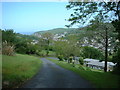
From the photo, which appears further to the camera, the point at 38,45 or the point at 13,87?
the point at 38,45

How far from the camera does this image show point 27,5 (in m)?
3.18

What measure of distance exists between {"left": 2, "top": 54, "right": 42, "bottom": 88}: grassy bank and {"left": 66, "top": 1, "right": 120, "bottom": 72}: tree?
2184 mm

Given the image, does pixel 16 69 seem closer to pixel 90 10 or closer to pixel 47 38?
pixel 47 38

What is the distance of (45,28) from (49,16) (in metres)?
0.34

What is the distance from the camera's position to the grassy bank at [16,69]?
235 cm

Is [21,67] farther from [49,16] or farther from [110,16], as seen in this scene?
[110,16]

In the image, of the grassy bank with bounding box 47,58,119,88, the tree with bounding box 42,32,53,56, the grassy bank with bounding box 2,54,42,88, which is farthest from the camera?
the tree with bounding box 42,32,53,56

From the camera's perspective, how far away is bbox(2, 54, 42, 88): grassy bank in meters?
2.35

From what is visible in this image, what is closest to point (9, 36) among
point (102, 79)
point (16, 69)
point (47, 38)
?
point (16, 69)

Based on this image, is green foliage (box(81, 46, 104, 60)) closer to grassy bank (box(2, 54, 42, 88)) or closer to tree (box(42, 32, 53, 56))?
tree (box(42, 32, 53, 56))

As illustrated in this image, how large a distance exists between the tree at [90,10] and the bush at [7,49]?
2.20 metres

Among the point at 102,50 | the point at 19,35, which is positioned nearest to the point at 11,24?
the point at 19,35

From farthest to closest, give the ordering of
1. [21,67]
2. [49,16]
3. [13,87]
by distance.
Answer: [49,16] < [21,67] < [13,87]

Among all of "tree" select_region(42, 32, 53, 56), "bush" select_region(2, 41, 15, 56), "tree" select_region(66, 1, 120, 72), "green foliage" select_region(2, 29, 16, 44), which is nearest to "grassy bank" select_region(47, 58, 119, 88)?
"tree" select_region(42, 32, 53, 56)
